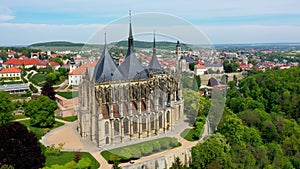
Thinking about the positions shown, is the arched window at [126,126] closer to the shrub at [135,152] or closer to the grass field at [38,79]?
the shrub at [135,152]

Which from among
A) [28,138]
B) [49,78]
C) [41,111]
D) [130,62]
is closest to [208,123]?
[130,62]

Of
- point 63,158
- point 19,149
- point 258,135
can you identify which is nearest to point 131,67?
point 63,158

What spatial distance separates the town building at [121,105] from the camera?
1530cm

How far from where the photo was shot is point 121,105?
52.7 ft

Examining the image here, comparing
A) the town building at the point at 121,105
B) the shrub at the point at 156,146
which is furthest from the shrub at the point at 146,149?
the town building at the point at 121,105

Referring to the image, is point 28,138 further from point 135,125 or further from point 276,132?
point 276,132

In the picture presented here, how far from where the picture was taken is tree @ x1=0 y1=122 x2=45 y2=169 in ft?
39.8

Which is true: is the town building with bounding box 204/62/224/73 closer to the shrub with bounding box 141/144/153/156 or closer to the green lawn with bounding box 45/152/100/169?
the shrub with bounding box 141/144/153/156

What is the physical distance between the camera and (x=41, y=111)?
2017 centimetres

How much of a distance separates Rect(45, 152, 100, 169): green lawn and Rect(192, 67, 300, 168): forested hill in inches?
188

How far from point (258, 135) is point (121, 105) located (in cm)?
806

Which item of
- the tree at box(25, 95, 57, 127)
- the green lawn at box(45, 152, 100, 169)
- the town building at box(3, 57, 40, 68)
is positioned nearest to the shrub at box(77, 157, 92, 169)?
the green lawn at box(45, 152, 100, 169)

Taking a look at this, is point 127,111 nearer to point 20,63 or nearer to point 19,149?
point 19,149

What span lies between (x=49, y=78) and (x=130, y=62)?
954 inches
